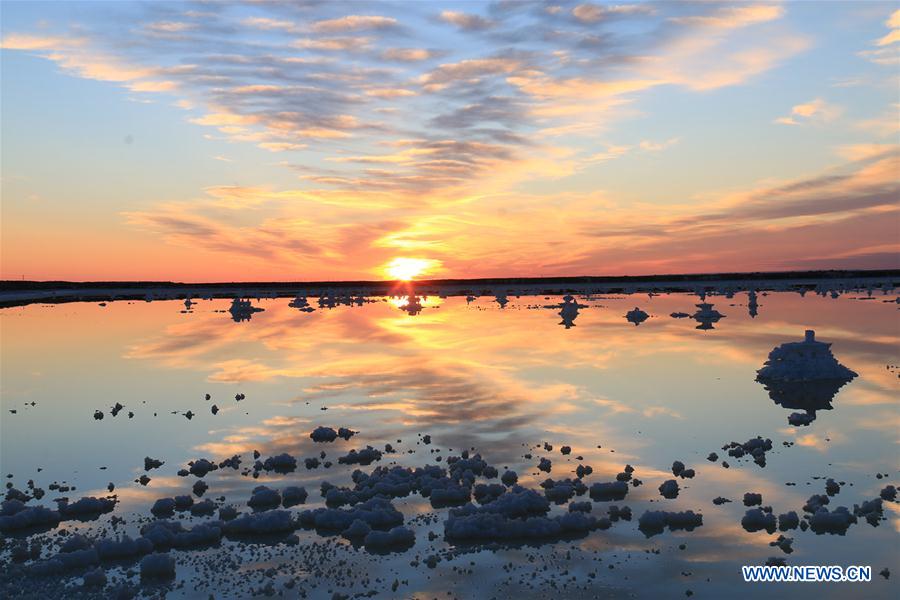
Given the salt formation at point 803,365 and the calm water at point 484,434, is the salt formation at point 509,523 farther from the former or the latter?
the salt formation at point 803,365

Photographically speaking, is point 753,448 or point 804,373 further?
point 804,373

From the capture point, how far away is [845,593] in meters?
10.1

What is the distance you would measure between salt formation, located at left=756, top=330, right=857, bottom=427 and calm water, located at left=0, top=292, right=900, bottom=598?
0.66 meters

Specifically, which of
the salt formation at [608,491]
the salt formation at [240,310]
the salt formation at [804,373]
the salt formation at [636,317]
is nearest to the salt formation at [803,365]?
the salt formation at [804,373]

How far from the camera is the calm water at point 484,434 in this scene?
10.7m

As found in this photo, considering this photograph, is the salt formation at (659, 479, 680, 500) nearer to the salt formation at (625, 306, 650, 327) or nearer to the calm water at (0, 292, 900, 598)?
the calm water at (0, 292, 900, 598)

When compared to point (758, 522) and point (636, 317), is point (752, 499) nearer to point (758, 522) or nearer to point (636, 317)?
point (758, 522)

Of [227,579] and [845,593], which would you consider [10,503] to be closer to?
[227,579]

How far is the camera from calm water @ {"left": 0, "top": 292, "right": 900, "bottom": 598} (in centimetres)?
1074

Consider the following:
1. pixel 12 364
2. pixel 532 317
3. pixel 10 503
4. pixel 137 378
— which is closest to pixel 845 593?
pixel 10 503

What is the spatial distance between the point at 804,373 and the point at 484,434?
14.2 m

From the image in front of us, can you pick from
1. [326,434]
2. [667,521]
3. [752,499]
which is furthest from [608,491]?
[326,434]

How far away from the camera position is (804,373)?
1056 inches

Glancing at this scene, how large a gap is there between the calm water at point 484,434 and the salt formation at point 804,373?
66cm
